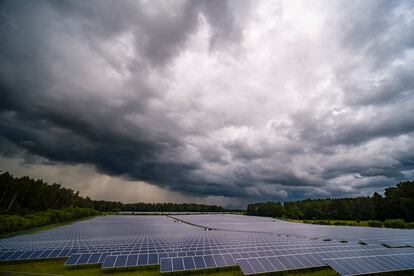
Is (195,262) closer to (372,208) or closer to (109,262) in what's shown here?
(109,262)

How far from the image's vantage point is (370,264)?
27.4 metres

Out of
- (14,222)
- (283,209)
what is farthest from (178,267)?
(283,209)

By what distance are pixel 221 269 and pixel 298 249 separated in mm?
11244

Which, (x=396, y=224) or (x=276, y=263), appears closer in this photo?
(x=276, y=263)

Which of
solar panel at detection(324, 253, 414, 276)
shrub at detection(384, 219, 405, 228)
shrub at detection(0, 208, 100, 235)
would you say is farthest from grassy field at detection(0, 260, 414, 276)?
shrub at detection(384, 219, 405, 228)

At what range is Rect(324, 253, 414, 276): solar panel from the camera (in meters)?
25.6

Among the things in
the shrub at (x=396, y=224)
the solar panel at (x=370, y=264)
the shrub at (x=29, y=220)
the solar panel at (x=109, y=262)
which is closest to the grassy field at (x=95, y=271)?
the solar panel at (x=370, y=264)

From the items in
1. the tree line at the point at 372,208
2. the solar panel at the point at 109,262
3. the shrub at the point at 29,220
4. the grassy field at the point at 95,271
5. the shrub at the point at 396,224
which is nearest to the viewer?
the solar panel at the point at 109,262

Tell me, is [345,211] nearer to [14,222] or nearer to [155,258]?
[155,258]

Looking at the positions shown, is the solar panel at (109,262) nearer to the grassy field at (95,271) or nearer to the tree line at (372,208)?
the grassy field at (95,271)

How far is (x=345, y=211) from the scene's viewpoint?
467 ft

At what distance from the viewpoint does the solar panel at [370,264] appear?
2564 centimetres

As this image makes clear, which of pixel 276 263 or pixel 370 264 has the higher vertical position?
pixel 370 264

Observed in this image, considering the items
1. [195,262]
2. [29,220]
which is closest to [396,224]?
[195,262]
